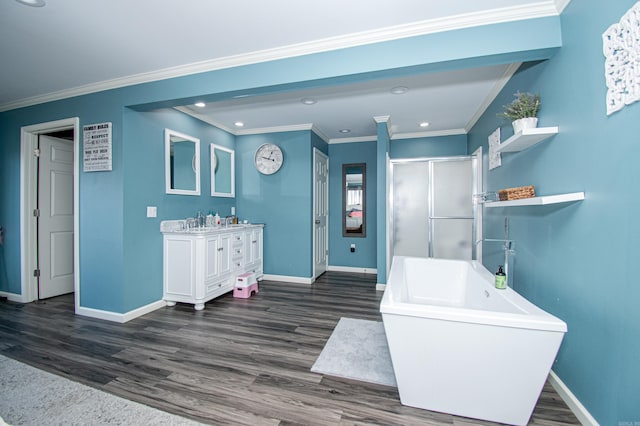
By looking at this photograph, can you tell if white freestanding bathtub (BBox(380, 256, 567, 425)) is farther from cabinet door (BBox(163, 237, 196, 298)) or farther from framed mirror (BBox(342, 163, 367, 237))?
framed mirror (BBox(342, 163, 367, 237))

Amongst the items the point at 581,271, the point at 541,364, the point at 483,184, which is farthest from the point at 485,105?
the point at 541,364

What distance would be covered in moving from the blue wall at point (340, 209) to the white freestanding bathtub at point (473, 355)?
3318mm

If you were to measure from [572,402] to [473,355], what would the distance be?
803 millimetres

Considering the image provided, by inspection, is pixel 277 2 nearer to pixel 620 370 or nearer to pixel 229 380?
pixel 229 380

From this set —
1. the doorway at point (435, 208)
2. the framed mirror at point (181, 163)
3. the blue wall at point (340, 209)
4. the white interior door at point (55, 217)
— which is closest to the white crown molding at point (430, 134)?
the blue wall at point (340, 209)

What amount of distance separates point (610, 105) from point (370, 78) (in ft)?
4.60

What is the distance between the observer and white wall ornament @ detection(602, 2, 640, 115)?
115 centimetres

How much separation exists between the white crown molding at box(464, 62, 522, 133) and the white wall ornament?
1.11 meters

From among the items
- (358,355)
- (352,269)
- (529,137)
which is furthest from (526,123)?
(352,269)

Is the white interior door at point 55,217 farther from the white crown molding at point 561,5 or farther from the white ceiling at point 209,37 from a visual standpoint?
the white crown molding at point 561,5

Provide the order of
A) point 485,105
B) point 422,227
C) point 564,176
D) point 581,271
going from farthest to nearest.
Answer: point 422,227, point 485,105, point 564,176, point 581,271

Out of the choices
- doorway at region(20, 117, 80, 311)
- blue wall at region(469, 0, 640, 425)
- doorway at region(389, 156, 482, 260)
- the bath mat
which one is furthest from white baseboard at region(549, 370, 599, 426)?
doorway at region(20, 117, 80, 311)

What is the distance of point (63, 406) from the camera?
161 centimetres

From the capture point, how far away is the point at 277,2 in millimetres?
1709
